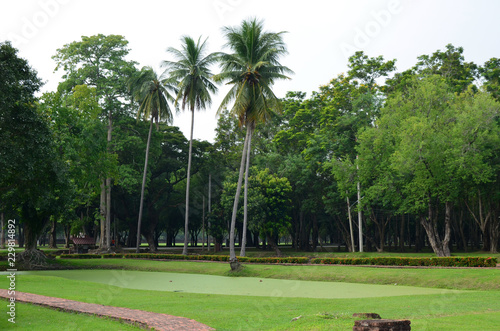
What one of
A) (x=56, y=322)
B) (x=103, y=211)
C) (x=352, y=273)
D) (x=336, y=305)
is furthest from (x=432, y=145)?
(x=103, y=211)

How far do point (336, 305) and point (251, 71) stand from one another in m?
20.8

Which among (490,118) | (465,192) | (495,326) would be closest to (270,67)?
(490,118)

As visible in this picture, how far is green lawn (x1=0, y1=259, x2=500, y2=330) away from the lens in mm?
9328

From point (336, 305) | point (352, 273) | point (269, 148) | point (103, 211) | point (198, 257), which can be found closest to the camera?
point (336, 305)

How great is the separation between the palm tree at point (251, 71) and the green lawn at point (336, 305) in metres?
12.7

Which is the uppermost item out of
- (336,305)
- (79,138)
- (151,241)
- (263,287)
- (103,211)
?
(79,138)

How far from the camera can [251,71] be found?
3061 centimetres

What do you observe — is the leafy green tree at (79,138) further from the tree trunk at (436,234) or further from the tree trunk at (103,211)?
the tree trunk at (436,234)

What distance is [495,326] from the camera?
27.9 feet

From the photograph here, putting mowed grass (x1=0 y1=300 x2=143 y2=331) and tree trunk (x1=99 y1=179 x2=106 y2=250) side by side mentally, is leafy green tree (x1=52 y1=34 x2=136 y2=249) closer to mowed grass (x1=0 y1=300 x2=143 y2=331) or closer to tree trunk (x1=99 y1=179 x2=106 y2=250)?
tree trunk (x1=99 y1=179 x2=106 y2=250)

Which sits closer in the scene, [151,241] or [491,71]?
[491,71]

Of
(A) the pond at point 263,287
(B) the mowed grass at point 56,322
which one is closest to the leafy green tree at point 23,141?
(A) the pond at point 263,287

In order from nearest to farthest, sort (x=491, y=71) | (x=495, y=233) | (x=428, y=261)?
1. (x=428, y=261)
2. (x=495, y=233)
3. (x=491, y=71)

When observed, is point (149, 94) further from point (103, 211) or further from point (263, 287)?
point (263, 287)
